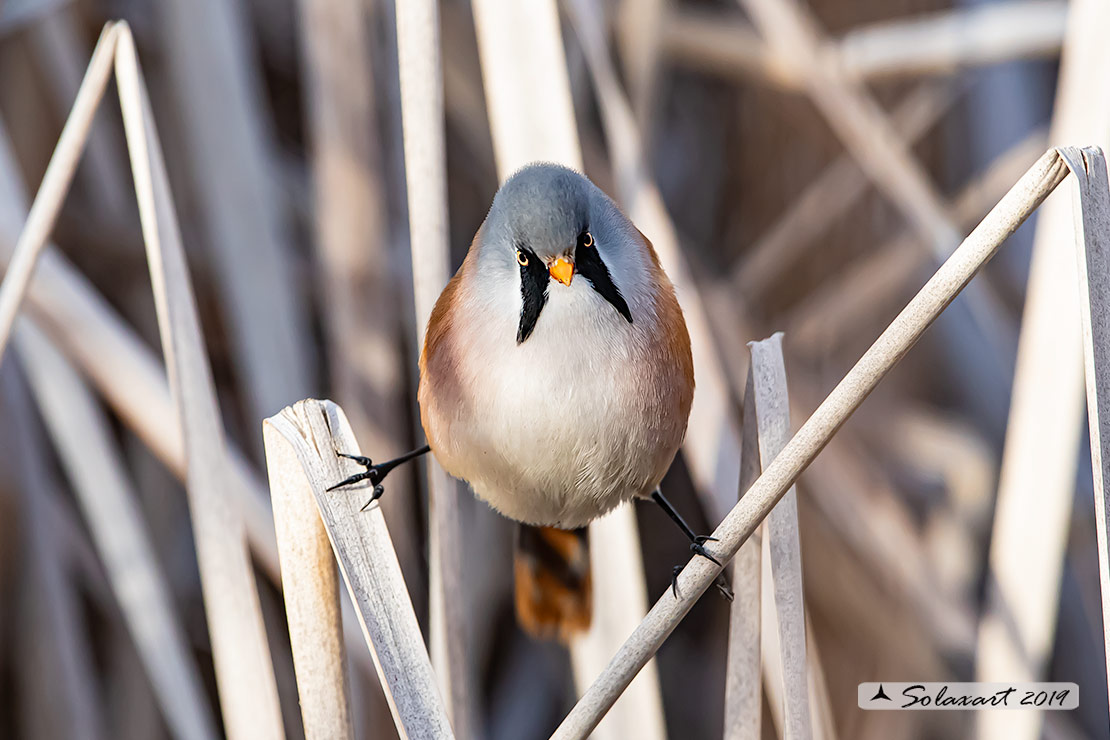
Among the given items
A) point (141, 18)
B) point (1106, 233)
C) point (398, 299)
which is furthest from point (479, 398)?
point (141, 18)

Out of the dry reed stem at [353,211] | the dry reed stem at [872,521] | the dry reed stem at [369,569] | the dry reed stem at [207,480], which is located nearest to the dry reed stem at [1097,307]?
the dry reed stem at [369,569]

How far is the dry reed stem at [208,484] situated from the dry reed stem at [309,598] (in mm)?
125

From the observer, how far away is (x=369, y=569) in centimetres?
70

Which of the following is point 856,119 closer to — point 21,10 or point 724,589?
point 724,589

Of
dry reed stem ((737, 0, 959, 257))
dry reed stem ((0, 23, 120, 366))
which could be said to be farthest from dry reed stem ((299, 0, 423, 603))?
dry reed stem ((737, 0, 959, 257))

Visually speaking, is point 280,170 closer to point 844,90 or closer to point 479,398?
point 844,90

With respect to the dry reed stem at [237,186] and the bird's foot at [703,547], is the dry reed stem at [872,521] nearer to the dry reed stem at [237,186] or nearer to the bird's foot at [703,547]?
the dry reed stem at [237,186]

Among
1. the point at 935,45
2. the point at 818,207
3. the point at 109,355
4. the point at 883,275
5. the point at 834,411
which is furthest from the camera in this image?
the point at 818,207

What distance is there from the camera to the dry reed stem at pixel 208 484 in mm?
815

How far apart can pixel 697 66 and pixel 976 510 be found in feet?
2.98

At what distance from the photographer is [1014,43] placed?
142cm

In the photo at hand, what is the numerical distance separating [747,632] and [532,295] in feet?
1.10

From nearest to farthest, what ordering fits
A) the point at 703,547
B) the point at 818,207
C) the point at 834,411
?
the point at 834,411
the point at 703,547
the point at 818,207

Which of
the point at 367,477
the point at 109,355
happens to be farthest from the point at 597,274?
the point at 109,355
